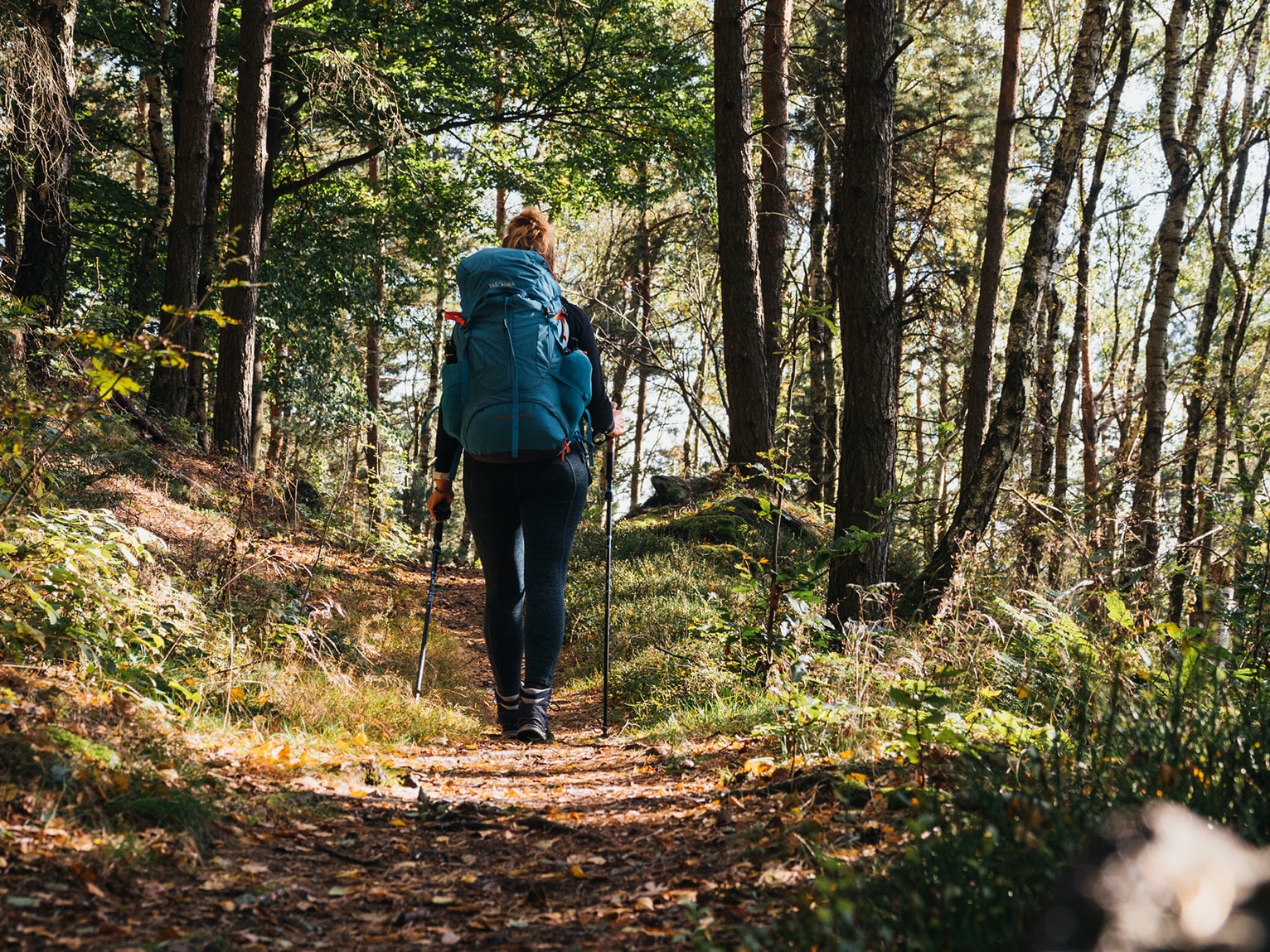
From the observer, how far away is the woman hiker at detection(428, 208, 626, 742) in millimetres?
4891

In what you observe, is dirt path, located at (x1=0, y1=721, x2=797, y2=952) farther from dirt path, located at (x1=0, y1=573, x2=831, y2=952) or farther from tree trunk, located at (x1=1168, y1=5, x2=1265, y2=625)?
tree trunk, located at (x1=1168, y1=5, x2=1265, y2=625)

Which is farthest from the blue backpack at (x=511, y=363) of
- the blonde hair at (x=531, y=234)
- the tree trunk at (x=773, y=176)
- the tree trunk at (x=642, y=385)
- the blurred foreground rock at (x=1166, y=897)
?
the tree trunk at (x=642, y=385)

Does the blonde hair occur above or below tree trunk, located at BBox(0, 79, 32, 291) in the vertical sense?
below

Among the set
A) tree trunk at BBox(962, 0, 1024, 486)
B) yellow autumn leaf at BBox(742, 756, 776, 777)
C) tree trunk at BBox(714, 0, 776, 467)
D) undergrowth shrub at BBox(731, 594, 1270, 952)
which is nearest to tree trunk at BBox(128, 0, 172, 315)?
tree trunk at BBox(714, 0, 776, 467)

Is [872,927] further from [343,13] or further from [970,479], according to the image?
[343,13]

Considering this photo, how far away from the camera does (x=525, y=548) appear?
4.98 metres

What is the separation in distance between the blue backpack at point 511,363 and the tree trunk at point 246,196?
716 centimetres

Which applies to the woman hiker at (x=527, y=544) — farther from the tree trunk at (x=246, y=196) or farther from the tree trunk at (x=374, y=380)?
the tree trunk at (x=374, y=380)

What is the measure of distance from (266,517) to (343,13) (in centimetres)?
780

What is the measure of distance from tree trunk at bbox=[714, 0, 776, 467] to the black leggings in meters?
5.81

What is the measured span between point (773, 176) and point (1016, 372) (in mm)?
6537

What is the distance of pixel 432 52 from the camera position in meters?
14.0

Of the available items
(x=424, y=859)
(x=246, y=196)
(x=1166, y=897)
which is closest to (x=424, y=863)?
(x=424, y=859)

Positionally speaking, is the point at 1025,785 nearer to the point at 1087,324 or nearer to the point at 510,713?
the point at 510,713
